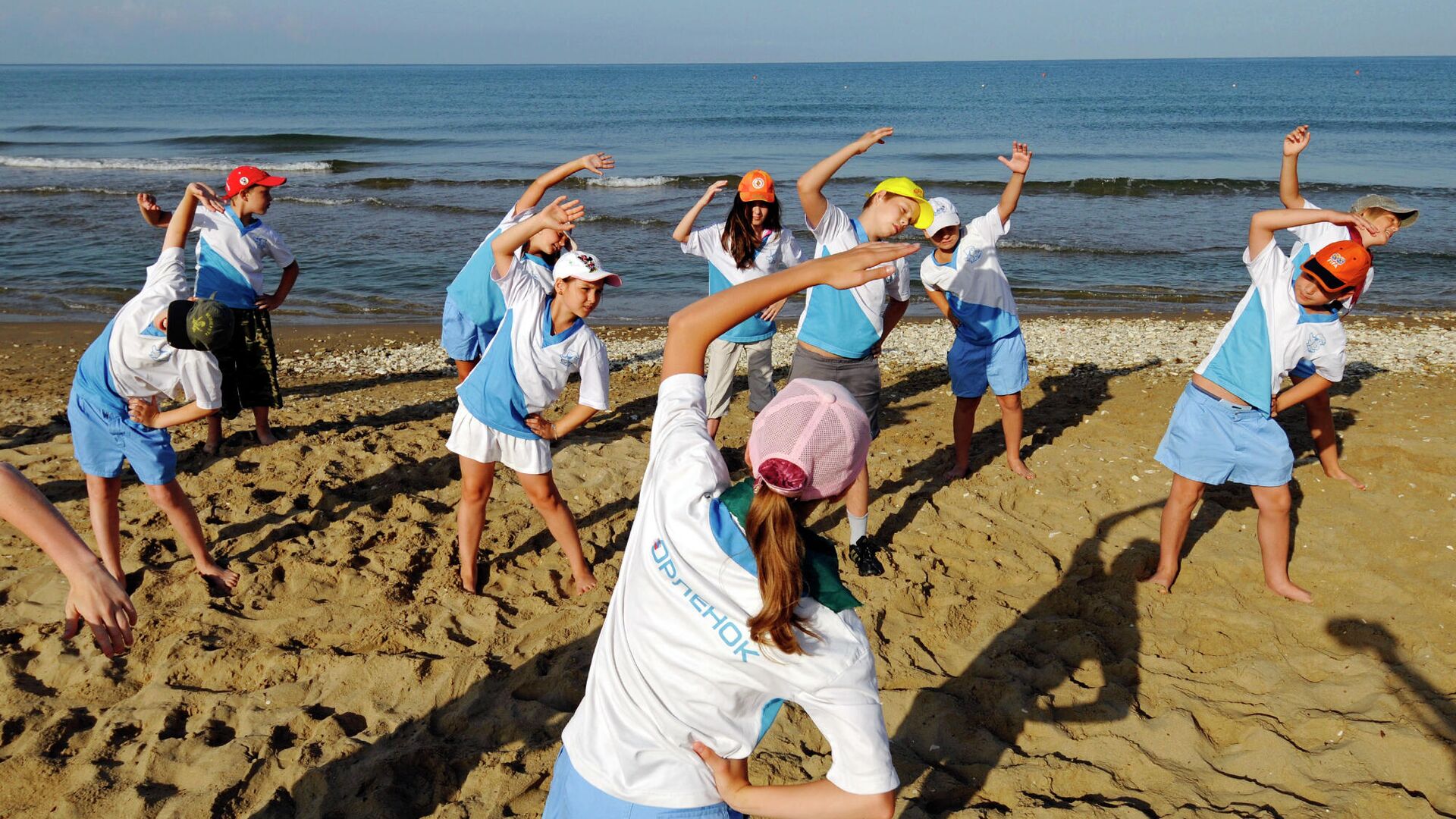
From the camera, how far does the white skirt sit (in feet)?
14.8

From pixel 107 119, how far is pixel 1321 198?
52842mm

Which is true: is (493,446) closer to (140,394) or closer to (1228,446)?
(140,394)

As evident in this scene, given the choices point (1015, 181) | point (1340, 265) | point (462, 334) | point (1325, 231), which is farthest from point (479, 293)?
point (1325, 231)

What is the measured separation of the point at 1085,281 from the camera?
48.6 ft

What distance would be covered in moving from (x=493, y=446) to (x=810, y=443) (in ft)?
10.3

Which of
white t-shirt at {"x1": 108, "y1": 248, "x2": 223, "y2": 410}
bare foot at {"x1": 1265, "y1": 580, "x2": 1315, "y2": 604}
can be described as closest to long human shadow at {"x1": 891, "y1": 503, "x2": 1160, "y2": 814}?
bare foot at {"x1": 1265, "y1": 580, "x2": 1315, "y2": 604}

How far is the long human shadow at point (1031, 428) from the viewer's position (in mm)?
6043

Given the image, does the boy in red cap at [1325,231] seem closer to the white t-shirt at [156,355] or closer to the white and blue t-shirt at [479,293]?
the white and blue t-shirt at [479,293]

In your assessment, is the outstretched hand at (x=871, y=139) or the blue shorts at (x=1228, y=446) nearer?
the blue shorts at (x=1228, y=446)

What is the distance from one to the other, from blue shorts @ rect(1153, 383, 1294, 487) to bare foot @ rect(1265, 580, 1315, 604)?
0.61m

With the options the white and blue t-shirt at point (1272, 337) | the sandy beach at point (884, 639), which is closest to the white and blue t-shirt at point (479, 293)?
the sandy beach at point (884, 639)

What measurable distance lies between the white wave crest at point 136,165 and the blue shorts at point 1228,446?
2879 centimetres

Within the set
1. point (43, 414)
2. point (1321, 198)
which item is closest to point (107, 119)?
point (43, 414)

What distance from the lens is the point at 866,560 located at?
503 cm
